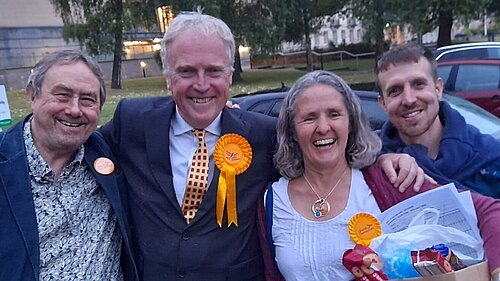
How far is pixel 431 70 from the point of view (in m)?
2.39

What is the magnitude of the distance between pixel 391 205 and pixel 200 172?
88 cm

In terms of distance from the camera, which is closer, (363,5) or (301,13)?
(363,5)

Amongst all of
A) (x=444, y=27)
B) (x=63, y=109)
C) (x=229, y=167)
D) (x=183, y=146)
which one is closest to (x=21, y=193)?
(x=63, y=109)

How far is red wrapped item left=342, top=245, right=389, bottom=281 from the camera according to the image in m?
1.87

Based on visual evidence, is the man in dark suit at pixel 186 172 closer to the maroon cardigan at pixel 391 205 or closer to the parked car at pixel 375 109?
the maroon cardigan at pixel 391 205

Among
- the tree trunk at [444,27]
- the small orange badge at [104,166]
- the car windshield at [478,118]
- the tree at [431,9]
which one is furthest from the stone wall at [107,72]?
the small orange badge at [104,166]

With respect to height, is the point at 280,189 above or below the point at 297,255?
above

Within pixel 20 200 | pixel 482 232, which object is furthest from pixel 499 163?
pixel 20 200

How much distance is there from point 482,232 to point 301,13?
2552cm

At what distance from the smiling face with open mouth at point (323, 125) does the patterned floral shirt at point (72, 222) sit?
0.99 m

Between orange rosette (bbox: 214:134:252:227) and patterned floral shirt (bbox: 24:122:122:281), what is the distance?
0.54 metres

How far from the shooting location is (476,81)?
29.3 ft

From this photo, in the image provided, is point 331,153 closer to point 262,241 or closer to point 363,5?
point 262,241

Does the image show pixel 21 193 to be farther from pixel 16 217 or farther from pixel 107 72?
pixel 107 72
